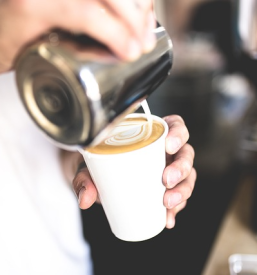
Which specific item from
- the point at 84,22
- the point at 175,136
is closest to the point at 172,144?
the point at 175,136

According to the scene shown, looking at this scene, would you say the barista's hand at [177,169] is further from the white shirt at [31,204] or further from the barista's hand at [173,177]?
the white shirt at [31,204]

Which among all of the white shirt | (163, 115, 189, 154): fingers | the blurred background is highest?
(163, 115, 189, 154): fingers

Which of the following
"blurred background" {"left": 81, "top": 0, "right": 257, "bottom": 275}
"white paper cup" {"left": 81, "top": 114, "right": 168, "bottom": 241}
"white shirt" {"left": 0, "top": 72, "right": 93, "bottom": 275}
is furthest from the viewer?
"blurred background" {"left": 81, "top": 0, "right": 257, "bottom": 275}

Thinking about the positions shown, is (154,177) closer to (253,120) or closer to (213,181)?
(253,120)

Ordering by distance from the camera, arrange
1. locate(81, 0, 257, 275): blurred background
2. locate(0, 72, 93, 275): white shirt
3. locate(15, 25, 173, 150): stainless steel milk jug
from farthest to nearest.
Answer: locate(81, 0, 257, 275): blurred background, locate(0, 72, 93, 275): white shirt, locate(15, 25, 173, 150): stainless steel milk jug

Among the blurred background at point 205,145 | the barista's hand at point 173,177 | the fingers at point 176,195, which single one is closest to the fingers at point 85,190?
the barista's hand at point 173,177

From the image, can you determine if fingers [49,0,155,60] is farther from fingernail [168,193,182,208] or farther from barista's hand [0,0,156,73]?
fingernail [168,193,182,208]

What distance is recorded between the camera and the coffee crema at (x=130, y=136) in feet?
1.60

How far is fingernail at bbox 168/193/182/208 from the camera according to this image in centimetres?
55

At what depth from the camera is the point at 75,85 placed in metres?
0.33

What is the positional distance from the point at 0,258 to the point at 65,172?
0.23 m

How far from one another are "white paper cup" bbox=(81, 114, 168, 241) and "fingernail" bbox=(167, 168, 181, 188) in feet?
0.04

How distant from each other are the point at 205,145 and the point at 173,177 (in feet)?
4.85

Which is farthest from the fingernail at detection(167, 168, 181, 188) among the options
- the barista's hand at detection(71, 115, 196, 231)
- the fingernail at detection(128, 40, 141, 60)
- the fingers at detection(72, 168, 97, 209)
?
the fingernail at detection(128, 40, 141, 60)
